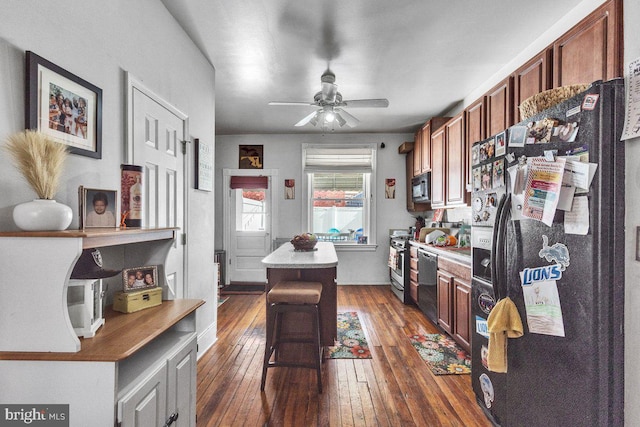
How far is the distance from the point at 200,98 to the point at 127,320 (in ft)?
7.00

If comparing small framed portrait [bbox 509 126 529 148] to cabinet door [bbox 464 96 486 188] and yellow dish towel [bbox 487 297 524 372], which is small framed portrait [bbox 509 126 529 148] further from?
cabinet door [bbox 464 96 486 188]

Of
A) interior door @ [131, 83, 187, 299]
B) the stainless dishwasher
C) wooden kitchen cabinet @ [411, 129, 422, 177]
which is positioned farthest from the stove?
interior door @ [131, 83, 187, 299]

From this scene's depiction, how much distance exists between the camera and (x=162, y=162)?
7.22 feet

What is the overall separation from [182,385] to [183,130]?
1.87m

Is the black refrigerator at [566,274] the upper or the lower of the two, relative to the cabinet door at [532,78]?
lower

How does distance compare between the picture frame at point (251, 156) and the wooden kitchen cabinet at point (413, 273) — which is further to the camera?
the picture frame at point (251, 156)

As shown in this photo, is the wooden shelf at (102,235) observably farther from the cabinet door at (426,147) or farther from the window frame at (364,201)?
the window frame at (364,201)

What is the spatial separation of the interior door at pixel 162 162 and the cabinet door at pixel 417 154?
358 centimetres

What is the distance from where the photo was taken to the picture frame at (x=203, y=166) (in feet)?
8.98

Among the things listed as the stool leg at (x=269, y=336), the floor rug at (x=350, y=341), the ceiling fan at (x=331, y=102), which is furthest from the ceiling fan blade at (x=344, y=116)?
the floor rug at (x=350, y=341)

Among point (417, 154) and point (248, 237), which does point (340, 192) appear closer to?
point (417, 154)

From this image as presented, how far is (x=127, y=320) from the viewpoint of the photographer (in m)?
1.34

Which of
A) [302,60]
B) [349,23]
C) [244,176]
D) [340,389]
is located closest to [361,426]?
[340,389]

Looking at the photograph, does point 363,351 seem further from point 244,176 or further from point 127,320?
point 244,176
